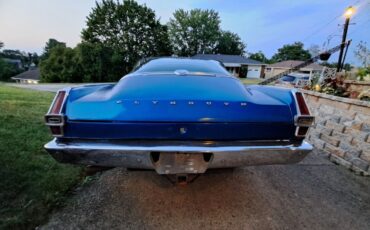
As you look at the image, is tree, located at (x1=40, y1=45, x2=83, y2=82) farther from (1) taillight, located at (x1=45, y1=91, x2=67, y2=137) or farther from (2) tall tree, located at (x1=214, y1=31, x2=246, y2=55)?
(2) tall tree, located at (x1=214, y1=31, x2=246, y2=55)

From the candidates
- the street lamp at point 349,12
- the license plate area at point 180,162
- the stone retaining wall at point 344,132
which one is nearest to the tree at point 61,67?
the street lamp at point 349,12

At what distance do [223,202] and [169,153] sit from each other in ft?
3.17

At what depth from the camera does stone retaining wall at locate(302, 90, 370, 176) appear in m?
3.08

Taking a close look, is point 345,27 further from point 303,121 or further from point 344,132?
point 303,121

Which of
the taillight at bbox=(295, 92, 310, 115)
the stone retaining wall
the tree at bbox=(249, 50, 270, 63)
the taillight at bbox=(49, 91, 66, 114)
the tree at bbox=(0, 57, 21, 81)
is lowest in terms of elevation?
the tree at bbox=(0, 57, 21, 81)

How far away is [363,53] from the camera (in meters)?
5.51

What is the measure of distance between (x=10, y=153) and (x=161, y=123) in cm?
249

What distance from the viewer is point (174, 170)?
1722 mm

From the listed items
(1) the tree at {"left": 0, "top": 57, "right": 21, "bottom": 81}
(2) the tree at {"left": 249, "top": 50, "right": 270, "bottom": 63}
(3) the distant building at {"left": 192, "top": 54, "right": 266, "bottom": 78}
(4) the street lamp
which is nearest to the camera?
(4) the street lamp

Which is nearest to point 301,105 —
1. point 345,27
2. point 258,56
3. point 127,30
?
point 345,27

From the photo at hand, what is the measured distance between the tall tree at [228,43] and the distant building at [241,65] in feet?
25.9

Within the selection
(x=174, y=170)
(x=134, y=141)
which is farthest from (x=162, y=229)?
(x=134, y=141)

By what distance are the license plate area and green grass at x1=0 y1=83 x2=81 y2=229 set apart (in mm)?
1100

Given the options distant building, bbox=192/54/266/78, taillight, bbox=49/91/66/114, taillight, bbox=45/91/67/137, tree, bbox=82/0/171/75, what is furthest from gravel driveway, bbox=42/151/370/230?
distant building, bbox=192/54/266/78
